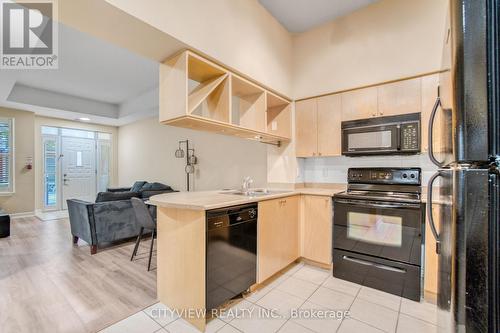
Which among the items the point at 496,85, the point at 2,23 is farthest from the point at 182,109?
the point at 2,23

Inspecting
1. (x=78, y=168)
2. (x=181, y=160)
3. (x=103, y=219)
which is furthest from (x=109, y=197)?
(x=78, y=168)

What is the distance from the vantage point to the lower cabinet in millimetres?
2328

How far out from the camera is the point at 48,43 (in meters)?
3.36

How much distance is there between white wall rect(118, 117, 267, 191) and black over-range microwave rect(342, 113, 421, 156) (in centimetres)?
147

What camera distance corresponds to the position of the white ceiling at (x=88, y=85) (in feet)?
12.2

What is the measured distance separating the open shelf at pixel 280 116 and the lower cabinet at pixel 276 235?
98cm

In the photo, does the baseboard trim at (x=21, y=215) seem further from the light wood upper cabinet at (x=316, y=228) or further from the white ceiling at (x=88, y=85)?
the light wood upper cabinet at (x=316, y=228)

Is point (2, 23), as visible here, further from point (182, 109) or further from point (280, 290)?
point (280, 290)

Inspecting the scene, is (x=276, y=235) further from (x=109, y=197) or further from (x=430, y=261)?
(x=109, y=197)

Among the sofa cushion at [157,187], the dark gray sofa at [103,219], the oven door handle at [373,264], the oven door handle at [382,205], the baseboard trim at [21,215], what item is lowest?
the baseboard trim at [21,215]

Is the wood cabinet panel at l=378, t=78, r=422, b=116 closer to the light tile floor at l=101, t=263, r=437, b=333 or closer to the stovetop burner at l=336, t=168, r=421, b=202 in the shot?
the stovetop burner at l=336, t=168, r=421, b=202

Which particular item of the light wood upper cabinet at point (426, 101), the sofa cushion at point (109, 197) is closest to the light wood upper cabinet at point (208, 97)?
the light wood upper cabinet at point (426, 101)

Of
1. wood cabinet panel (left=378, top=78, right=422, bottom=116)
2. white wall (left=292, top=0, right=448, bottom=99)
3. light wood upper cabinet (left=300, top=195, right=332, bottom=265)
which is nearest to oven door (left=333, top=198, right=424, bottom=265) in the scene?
light wood upper cabinet (left=300, top=195, right=332, bottom=265)

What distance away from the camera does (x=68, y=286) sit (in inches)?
95.4
